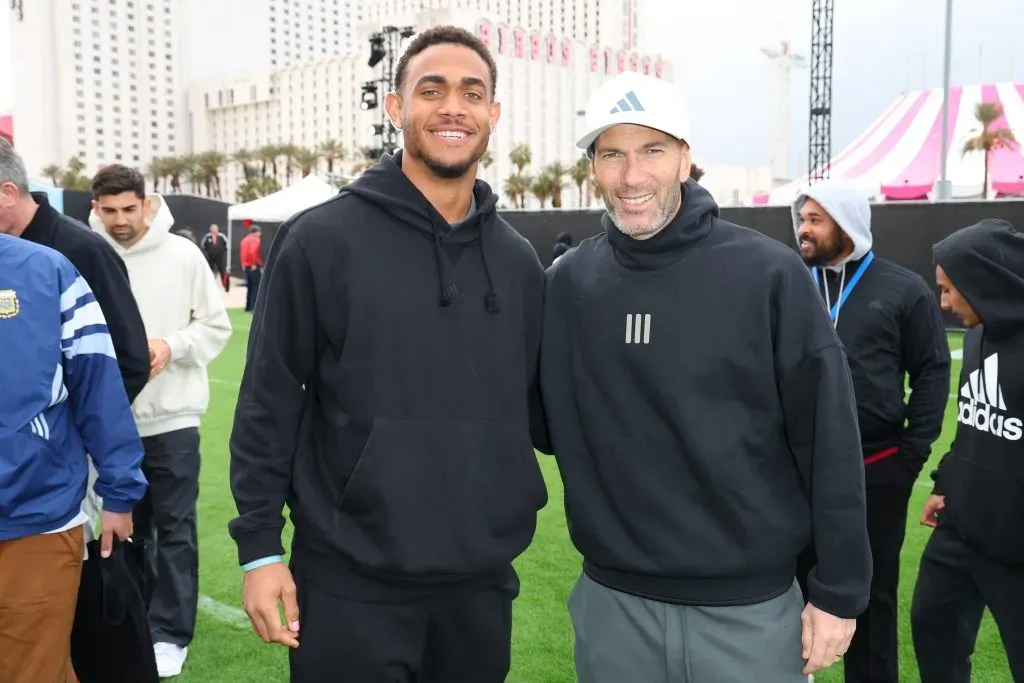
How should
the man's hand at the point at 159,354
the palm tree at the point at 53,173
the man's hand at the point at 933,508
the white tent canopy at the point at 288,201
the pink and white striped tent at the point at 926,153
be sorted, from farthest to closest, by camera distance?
1. the palm tree at the point at 53,173
2. the pink and white striped tent at the point at 926,153
3. the white tent canopy at the point at 288,201
4. the man's hand at the point at 159,354
5. the man's hand at the point at 933,508

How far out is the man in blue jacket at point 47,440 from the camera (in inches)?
81.3

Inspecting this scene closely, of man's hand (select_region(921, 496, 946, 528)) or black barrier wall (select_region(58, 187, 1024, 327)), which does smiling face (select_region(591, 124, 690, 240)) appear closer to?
man's hand (select_region(921, 496, 946, 528))

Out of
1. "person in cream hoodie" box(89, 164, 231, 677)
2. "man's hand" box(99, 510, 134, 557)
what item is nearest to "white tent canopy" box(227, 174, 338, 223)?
"person in cream hoodie" box(89, 164, 231, 677)

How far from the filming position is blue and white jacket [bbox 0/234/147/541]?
2057 mm

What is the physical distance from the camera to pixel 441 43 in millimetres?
2000

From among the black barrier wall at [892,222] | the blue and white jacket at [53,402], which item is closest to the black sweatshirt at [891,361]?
the blue and white jacket at [53,402]

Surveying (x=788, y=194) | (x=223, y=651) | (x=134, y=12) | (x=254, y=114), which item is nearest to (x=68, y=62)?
(x=134, y=12)

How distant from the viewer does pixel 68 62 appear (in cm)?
11281

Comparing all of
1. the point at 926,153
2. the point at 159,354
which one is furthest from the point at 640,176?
the point at 926,153

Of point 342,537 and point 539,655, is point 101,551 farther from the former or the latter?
point 539,655

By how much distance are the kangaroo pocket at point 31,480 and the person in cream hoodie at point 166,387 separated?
1.37 m

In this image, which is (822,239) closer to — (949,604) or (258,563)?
(949,604)

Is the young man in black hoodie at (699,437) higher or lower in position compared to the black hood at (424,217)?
lower

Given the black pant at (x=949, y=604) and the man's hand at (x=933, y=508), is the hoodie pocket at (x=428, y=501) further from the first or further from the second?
the man's hand at (x=933, y=508)
